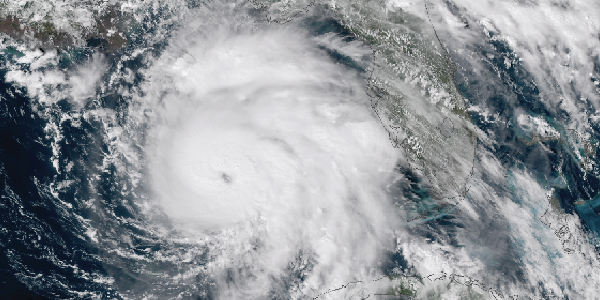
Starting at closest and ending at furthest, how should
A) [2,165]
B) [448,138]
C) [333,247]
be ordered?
[2,165]
[333,247]
[448,138]

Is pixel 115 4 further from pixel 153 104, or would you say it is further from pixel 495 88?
pixel 495 88

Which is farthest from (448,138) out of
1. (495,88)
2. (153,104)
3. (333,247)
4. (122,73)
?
(122,73)

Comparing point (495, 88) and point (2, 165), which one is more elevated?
point (495, 88)

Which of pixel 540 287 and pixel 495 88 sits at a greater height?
pixel 495 88

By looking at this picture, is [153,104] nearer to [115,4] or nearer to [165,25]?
[165,25]

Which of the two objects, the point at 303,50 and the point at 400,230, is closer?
the point at 400,230

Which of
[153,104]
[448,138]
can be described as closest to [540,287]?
[448,138]

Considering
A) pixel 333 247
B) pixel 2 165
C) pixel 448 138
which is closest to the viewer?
pixel 2 165

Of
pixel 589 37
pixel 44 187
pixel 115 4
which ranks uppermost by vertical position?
pixel 589 37

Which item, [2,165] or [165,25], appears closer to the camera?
[2,165]
